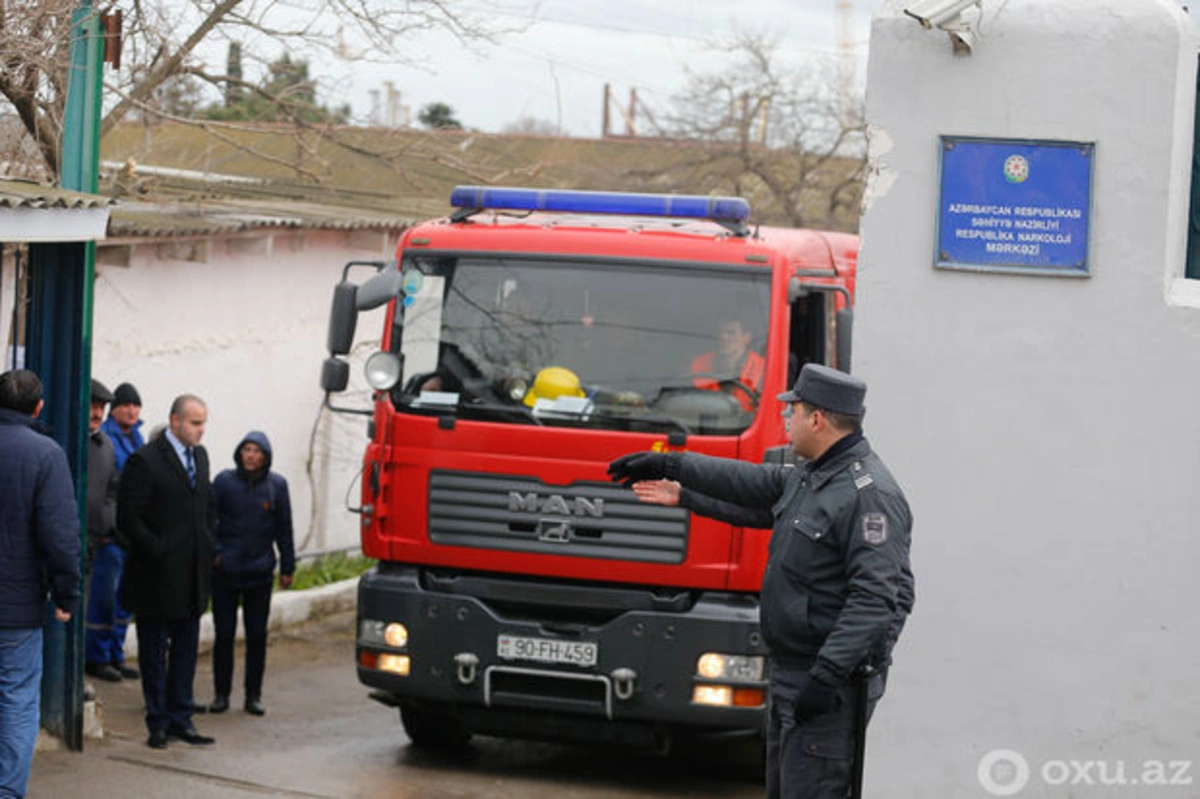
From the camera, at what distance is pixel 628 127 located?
33.8 m

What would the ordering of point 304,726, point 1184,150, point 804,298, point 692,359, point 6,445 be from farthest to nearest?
point 304,726, point 804,298, point 692,359, point 6,445, point 1184,150

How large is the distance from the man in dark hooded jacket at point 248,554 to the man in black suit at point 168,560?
600 mm

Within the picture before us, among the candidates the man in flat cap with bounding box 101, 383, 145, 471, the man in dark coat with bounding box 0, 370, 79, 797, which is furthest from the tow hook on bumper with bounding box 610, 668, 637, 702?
the man in flat cap with bounding box 101, 383, 145, 471

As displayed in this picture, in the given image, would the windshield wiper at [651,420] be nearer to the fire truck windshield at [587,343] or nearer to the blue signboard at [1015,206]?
the fire truck windshield at [587,343]

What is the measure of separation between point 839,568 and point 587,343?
349 centimetres

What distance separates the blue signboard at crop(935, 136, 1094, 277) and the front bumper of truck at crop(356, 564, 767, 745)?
2670mm

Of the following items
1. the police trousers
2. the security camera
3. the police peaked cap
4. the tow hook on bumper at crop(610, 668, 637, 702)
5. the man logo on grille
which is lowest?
the tow hook on bumper at crop(610, 668, 637, 702)

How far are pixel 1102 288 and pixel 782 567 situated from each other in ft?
5.55

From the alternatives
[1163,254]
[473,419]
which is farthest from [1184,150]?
[473,419]

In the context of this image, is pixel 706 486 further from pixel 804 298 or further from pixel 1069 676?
pixel 804 298

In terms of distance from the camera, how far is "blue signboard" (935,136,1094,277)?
20.5 ft

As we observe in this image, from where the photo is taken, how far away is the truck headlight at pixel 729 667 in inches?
328

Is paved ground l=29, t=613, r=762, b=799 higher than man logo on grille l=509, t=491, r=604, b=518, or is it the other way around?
man logo on grille l=509, t=491, r=604, b=518

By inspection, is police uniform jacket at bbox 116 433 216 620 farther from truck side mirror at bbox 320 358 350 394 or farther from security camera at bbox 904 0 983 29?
security camera at bbox 904 0 983 29
